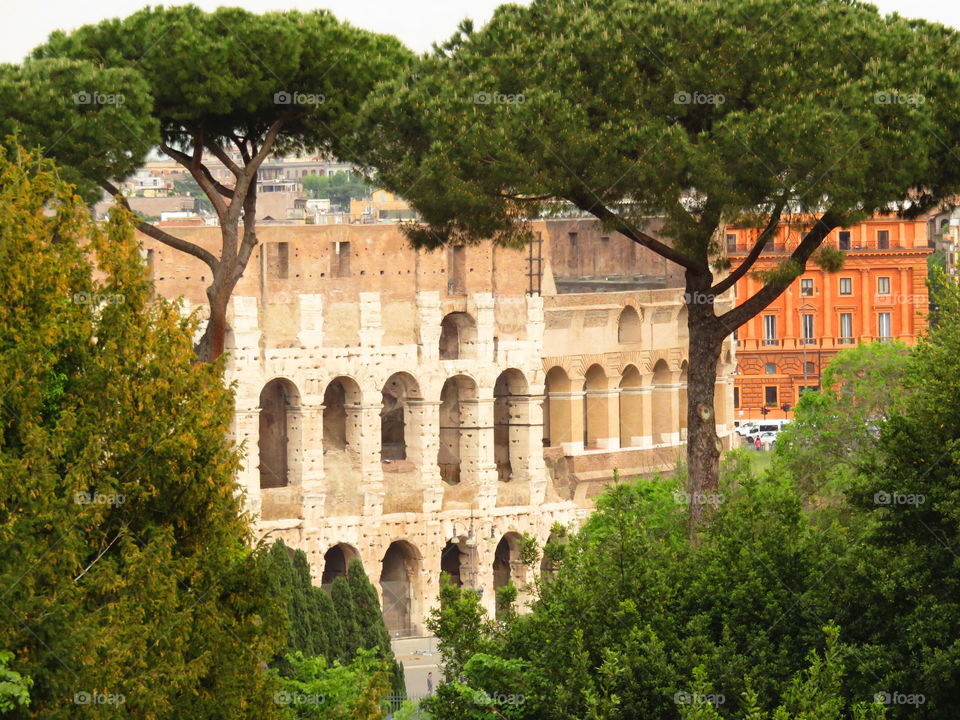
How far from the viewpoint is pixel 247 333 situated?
167ft

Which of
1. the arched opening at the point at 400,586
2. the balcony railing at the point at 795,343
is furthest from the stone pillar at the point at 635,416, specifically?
the balcony railing at the point at 795,343

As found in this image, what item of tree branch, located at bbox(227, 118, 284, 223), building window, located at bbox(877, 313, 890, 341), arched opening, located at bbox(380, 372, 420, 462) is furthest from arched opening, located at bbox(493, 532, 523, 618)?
building window, located at bbox(877, 313, 890, 341)

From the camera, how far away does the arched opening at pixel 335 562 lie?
52781mm

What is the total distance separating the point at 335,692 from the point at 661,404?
3467 centimetres

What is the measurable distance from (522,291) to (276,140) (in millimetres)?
19737

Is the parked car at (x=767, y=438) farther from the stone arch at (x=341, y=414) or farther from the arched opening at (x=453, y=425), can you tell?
the stone arch at (x=341, y=414)

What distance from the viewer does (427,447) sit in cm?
5378

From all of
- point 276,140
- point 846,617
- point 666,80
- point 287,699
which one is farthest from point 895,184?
point 276,140

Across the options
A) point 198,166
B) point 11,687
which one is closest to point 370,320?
point 198,166

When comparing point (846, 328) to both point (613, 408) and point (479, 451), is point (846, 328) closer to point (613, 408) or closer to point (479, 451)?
point (613, 408)

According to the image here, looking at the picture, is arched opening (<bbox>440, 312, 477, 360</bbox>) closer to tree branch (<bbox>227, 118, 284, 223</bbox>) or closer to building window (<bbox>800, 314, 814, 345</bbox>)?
tree branch (<bbox>227, 118, 284, 223</bbox>)

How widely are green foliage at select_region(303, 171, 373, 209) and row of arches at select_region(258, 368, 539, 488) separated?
31.2 metres

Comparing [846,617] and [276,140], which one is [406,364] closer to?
[276,140]

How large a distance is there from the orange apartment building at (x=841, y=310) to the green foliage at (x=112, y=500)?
52994 mm
